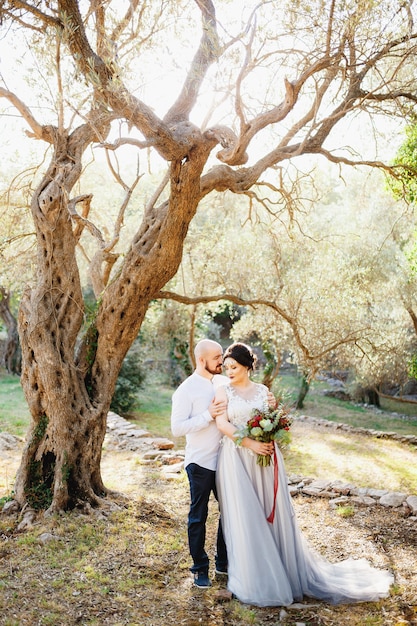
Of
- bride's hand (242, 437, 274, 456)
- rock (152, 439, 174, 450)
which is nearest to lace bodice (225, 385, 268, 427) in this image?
bride's hand (242, 437, 274, 456)

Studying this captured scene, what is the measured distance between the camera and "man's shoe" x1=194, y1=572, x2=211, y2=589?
15.9 feet

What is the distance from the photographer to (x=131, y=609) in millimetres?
4480

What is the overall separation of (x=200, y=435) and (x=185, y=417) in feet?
0.70

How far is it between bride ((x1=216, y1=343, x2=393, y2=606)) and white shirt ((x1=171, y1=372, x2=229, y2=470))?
11 centimetres

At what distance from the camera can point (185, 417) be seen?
4.92m

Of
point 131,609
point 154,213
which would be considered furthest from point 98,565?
point 154,213

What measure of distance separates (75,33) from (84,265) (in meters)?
14.0

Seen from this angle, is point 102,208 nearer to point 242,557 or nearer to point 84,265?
point 84,265

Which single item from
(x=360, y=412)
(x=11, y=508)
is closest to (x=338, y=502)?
(x=11, y=508)

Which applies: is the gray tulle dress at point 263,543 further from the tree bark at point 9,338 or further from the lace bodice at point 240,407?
the tree bark at point 9,338

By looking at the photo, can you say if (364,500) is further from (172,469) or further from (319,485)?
(172,469)

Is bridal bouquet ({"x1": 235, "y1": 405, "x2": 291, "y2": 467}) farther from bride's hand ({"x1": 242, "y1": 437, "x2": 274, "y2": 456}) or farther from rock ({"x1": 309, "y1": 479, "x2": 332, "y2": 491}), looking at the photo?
rock ({"x1": 309, "y1": 479, "x2": 332, "y2": 491})

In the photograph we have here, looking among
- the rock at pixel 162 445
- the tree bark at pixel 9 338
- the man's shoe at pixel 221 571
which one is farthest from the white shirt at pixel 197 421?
the tree bark at pixel 9 338

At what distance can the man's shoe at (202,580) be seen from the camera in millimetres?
4852
